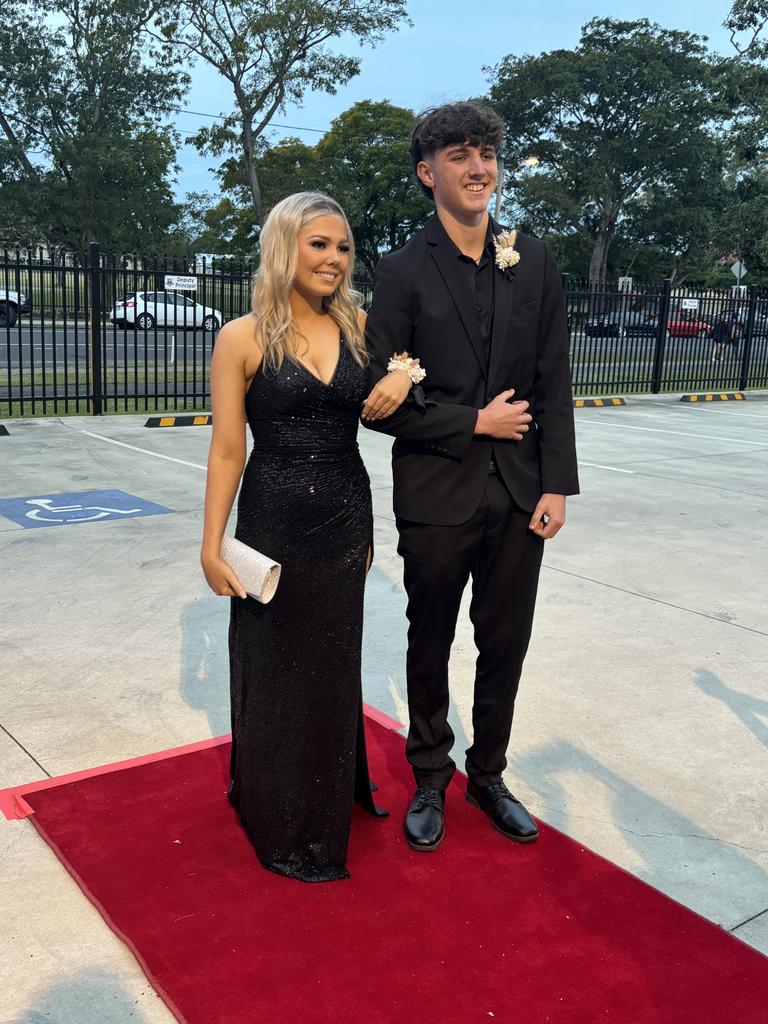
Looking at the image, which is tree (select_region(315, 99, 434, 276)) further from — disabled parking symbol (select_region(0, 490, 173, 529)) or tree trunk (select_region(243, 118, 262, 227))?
disabled parking symbol (select_region(0, 490, 173, 529))

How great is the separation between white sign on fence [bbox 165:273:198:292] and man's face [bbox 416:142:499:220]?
11109 millimetres

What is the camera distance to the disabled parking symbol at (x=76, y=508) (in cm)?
672

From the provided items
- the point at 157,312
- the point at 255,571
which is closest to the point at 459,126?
the point at 255,571

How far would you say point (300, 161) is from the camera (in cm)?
4338

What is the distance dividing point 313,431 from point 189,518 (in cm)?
459


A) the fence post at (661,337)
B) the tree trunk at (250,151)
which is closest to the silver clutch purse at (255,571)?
the fence post at (661,337)

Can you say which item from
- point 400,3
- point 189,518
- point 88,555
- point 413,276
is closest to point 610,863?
point 413,276

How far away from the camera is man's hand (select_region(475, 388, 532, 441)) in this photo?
101 inches

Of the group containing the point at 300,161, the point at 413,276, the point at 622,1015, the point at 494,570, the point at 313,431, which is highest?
the point at 300,161

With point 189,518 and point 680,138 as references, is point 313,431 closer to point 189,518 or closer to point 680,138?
point 189,518

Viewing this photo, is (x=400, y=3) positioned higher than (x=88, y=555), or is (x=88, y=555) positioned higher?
(x=400, y=3)

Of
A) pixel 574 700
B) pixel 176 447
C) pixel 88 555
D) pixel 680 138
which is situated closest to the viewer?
pixel 574 700

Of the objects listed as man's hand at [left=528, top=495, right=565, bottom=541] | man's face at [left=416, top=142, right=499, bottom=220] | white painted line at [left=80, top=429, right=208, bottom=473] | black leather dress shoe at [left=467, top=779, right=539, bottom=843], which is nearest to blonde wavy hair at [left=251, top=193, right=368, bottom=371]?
man's face at [left=416, top=142, right=499, bottom=220]

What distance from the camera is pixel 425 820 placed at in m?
2.78
